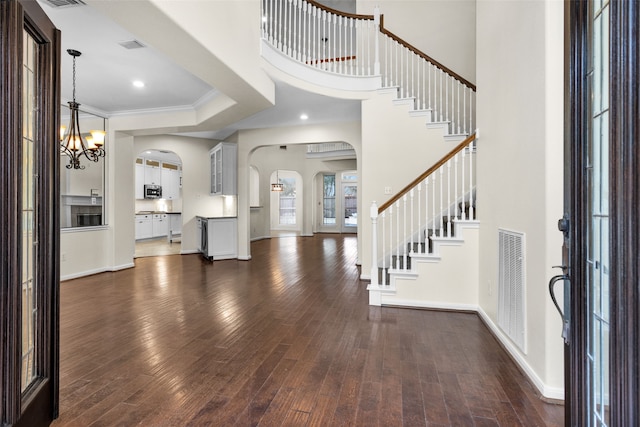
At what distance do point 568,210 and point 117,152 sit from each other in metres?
7.01

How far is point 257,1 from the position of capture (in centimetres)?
391

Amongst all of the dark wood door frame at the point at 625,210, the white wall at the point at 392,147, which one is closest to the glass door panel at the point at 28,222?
the dark wood door frame at the point at 625,210

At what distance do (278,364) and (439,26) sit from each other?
6249mm

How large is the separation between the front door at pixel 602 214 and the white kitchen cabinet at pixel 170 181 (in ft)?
38.4

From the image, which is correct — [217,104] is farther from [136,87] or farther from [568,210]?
[568,210]

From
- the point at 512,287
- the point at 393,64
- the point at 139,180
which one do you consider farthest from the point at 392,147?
the point at 139,180

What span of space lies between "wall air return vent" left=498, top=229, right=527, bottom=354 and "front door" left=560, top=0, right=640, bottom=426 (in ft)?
3.94

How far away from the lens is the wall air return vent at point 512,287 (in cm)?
234

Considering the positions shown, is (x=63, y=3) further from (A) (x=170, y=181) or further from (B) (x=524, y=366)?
(A) (x=170, y=181)

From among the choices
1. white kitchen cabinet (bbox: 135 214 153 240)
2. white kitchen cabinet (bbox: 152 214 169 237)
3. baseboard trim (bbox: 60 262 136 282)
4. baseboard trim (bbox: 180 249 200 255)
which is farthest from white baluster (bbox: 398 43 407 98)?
white kitchen cabinet (bbox: 152 214 169 237)

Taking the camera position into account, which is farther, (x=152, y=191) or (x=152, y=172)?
(x=152, y=172)

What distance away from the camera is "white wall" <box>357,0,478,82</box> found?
18.6 feet

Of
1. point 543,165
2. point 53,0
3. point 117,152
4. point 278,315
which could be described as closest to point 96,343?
point 278,315

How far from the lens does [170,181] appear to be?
1129 cm
